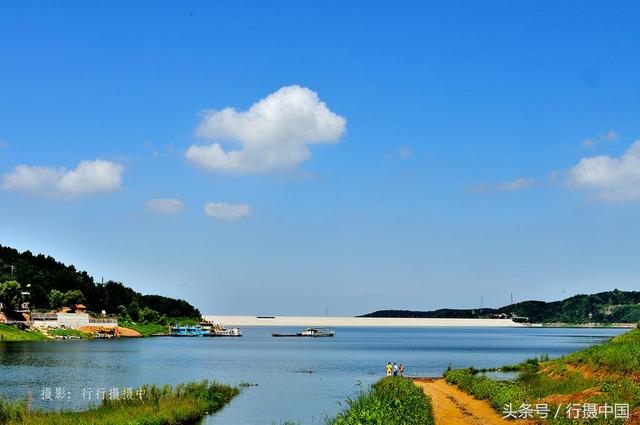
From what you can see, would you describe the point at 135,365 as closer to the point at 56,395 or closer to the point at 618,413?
the point at 56,395

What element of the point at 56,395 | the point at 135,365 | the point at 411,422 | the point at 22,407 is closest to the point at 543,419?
the point at 411,422

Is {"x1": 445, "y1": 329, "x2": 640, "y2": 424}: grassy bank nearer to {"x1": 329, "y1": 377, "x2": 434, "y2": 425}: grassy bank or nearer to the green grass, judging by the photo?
{"x1": 329, "y1": 377, "x2": 434, "y2": 425}: grassy bank

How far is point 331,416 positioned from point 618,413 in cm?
2443

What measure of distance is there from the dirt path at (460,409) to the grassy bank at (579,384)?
2.71 ft

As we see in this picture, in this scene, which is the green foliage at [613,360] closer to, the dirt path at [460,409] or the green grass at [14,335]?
the dirt path at [460,409]

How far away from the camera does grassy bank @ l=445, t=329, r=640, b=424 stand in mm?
47062

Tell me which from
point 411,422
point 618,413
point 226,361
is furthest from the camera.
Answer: point 226,361

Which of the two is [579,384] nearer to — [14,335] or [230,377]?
[230,377]

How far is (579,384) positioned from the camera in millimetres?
57594

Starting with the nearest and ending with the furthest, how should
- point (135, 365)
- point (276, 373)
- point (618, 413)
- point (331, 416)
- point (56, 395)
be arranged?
1. point (618, 413)
2. point (331, 416)
3. point (56, 395)
4. point (276, 373)
5. point (135, 365)

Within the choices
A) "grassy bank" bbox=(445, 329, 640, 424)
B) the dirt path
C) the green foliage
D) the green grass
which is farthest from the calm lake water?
the green grass

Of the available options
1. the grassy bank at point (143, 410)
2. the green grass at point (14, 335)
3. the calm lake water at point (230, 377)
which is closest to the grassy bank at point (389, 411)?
the calm lake water at point (230, 377)

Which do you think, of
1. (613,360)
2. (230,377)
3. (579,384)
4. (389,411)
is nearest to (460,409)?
(579,384)

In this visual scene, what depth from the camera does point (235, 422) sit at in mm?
56375
